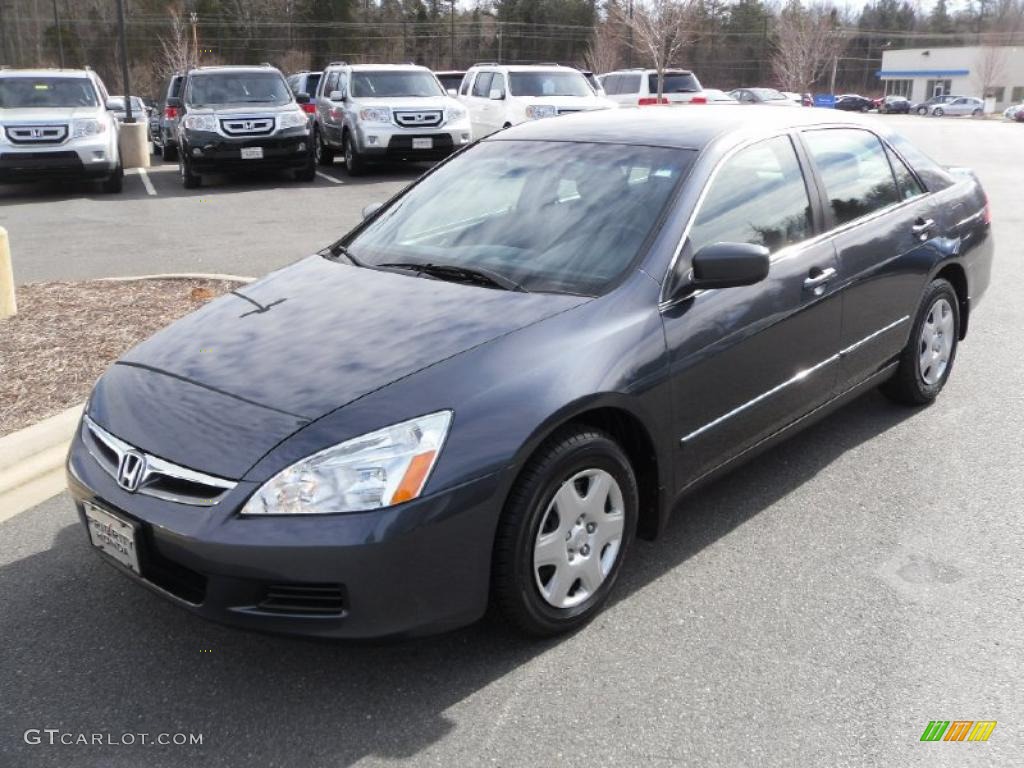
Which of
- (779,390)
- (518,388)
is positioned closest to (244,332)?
(518,388)

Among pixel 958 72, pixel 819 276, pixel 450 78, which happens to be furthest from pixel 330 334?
pixel 958 72

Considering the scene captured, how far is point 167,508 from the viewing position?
279 cm

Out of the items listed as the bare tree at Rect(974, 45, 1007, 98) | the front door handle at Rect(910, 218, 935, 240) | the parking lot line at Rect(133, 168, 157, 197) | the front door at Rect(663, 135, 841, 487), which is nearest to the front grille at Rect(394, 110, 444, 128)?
the parking lot line at Rect(133, 168, 157, 197)

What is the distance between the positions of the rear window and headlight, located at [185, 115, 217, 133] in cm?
1338

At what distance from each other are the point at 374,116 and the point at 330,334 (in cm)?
1374

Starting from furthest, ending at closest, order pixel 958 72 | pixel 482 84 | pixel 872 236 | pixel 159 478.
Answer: pixel 958 72 → pixel 482 84 → pixel 872 236 → pixel 159 478

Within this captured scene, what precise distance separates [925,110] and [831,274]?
67.4m

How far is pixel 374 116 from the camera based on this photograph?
16312 mm

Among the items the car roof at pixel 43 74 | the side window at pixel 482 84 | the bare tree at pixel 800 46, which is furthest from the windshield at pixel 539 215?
the bare tree at pixel 800 46

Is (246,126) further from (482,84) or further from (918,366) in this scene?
(918,366)

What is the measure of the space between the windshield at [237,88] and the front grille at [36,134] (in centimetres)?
225

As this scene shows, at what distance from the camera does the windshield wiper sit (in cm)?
357

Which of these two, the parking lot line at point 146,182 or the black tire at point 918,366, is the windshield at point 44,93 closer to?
the parking lot line at point 146,182

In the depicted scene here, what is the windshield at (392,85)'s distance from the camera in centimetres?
1695
